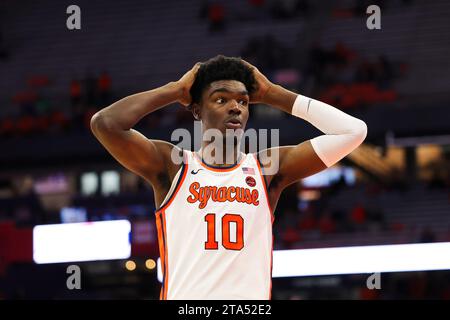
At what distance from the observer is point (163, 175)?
4.39 meters

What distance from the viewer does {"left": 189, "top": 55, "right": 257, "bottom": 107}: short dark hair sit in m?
4.43

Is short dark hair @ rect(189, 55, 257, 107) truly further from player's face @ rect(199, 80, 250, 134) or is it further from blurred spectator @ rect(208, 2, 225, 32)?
blurred spectator @ rect(208, 2, 225, 32)

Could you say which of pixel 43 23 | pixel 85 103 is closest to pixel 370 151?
pixel 85 103

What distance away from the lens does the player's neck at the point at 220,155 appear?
445 centimetres

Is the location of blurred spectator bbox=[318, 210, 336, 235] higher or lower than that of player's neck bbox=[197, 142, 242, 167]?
lower

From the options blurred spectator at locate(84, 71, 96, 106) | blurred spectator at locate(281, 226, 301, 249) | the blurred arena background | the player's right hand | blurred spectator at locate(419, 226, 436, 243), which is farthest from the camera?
blurred spectator at locate(84, 71, 96, 106)

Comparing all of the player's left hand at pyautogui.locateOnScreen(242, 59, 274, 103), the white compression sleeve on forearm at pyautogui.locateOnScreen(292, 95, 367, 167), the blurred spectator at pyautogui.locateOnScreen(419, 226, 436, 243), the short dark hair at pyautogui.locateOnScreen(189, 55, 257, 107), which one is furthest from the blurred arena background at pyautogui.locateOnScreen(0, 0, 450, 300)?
the short dark hair at pyautogui.locateOnScreen(189, 55, 257, 107)

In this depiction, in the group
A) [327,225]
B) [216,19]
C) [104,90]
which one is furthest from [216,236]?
[216,19]

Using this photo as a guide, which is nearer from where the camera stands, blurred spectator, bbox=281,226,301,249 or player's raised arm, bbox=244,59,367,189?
player's raised arm, bbox=244,59,367,189

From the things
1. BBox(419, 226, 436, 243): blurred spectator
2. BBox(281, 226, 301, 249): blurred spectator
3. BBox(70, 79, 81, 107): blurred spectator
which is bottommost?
BBox(281, 226, 301, 249): blurred spectator

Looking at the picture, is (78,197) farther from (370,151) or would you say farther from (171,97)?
(171,97)

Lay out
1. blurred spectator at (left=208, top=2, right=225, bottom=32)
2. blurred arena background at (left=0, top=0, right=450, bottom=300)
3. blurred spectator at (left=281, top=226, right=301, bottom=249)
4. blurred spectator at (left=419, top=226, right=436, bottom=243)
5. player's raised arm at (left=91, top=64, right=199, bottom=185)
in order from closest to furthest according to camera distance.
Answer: player's raised arm at (left=91, top=64, right=199, bottom=185) < blurred spectator at (left=419, top=226, right=436, bottom=243) < blurred spectator at (left=281, top=226, right=301, bottom=249) < blurred arena background at (left=0, top=0, right=450, bottom=300) < blurred spectator at (left=208, top=2, right=225, bottom=32)

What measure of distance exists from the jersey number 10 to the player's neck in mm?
368

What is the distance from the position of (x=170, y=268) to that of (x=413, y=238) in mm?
12252
